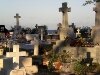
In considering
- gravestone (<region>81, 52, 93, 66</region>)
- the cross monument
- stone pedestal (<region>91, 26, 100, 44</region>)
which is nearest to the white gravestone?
gravestone (<region>81, 52, 93, 66</region>)

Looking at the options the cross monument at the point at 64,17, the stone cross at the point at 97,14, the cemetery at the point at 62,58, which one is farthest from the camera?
the cross monument at the point at 64,17

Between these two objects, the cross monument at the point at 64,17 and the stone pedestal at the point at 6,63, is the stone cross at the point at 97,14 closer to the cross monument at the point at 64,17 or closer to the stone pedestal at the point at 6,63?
the cross monument at the point at 64,17

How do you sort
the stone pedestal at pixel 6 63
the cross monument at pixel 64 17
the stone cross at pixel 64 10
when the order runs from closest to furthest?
the stone pedestal at pixel 6 63
the cross monument at pixel 64 17
the stone cross at pixel 64 10

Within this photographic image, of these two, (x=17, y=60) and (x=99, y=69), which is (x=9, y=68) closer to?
(x=17, y=60)

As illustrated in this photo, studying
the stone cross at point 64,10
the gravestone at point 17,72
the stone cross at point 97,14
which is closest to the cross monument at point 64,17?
the stone cross at point 64,10

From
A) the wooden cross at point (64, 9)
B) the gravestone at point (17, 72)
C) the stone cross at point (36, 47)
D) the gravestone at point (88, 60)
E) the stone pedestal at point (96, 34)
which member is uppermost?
the wooden cross at point (64, 9)

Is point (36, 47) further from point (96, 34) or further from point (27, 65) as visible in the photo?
point (27, 65)

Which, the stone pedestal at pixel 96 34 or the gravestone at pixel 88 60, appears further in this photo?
the stone pedestal at pixel 96 34

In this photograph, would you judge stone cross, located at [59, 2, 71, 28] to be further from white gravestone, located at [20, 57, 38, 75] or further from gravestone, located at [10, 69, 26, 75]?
gravestone, located at [10, 69, 26, 75]

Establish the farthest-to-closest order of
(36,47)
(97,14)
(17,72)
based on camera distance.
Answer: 1. (36,47)
2. (97,14)
3. (17,72)

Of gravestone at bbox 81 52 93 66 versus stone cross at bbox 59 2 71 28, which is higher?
stone cross at bbox 59 2 71 28

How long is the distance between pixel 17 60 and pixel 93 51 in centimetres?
529

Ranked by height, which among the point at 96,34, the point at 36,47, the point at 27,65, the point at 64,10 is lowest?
the point at 27,65

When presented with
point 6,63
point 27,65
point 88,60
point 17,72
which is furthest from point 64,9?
point 6,63
